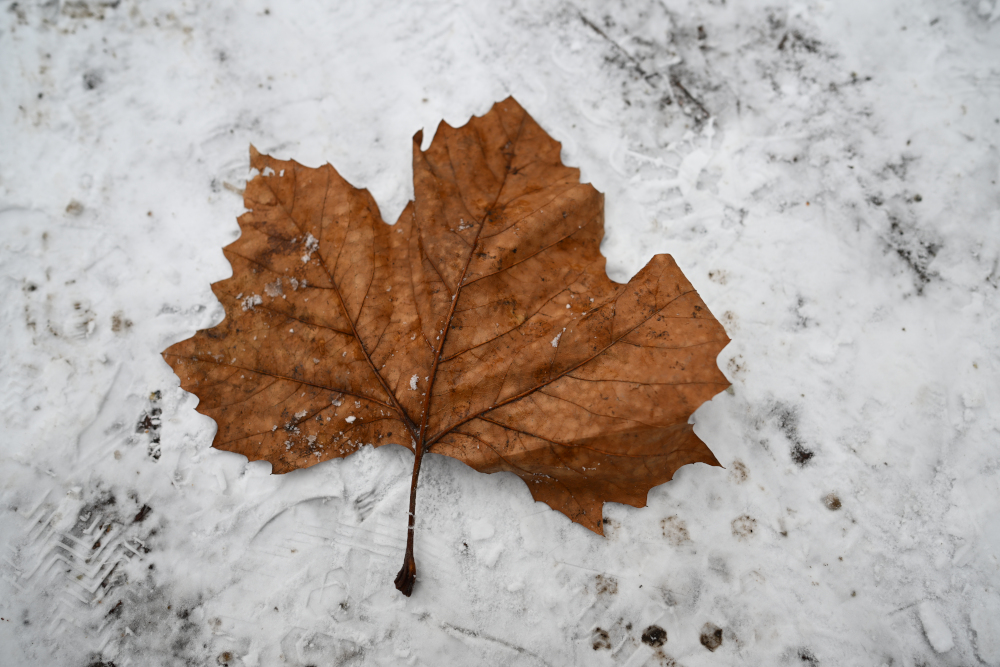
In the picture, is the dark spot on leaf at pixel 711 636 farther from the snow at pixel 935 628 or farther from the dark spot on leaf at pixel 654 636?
the snow at pixel 935 628

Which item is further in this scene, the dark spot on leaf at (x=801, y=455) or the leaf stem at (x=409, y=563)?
the dark spot on leaf at (x=801, y=455)

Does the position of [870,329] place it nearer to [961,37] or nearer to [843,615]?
[843,615]

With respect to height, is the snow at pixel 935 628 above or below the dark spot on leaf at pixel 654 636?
below

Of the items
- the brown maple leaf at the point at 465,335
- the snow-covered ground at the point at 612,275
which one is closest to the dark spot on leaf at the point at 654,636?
the snow-covered ground at the point at 612,275

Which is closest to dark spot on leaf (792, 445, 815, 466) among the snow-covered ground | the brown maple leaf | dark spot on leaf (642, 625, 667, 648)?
the snow-covered ground

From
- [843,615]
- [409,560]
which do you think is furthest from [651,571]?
[409,560]

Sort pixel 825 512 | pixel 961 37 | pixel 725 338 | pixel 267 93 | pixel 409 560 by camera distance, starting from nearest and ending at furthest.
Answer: pixel 725 338
pixel 409 560
pixel 825 512
pixel 961 37
pixel 267 93

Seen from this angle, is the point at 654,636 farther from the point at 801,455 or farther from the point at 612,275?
the point at 612,275

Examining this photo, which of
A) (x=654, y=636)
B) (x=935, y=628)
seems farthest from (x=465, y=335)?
(x=935, y=628)
